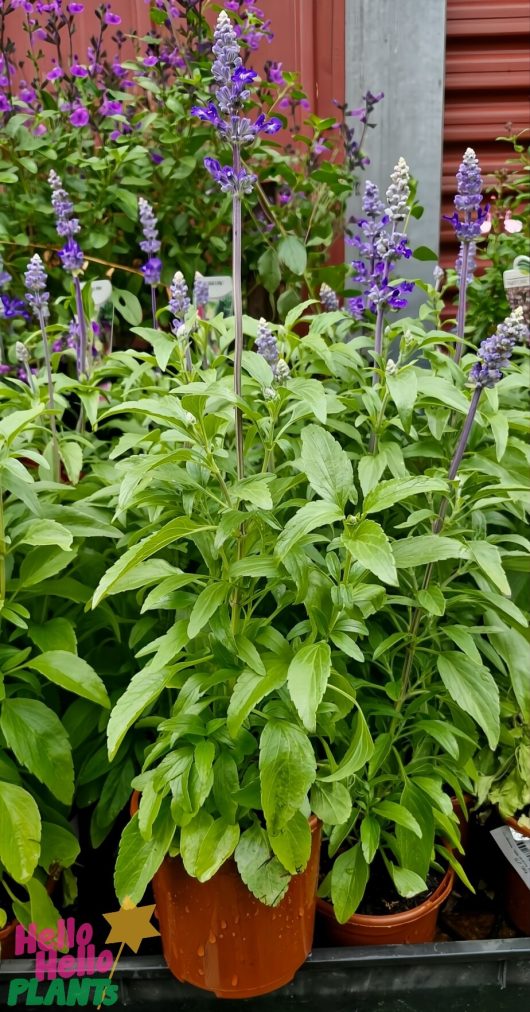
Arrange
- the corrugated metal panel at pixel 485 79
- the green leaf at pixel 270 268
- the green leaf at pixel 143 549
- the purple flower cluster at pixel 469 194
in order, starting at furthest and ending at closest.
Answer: the corrugated metal panel at pixel 485 79 → the green leaf at pixel 270 268 → the purple flower cluster at pixel 469 194 → the green leaf at pixel 143 549

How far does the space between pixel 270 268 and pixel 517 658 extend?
1601 mm

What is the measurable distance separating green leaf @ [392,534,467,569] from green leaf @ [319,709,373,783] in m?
0.23

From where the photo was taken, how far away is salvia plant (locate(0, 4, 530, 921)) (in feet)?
3.72

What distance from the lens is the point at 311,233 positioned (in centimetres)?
264

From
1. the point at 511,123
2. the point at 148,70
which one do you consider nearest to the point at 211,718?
the point at 148,70

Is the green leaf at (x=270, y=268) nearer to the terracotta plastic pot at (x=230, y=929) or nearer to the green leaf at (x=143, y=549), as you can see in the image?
the green leaf at (x=143, y=549)

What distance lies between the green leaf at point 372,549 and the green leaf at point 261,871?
18.7 inches

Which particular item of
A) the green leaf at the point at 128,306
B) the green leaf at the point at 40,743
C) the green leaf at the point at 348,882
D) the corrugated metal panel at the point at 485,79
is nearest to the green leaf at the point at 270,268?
the green leaf at the point at 128,306

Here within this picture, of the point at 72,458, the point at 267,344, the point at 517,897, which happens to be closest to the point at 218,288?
the point at 72,458

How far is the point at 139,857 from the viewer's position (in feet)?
3.92

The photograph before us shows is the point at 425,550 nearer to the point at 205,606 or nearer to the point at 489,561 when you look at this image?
the point at 489,561

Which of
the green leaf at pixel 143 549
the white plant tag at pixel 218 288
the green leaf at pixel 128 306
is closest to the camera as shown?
the green leaf at pixel 143 549

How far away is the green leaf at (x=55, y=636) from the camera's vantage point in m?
1.31

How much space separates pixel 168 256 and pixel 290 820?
1953mm
